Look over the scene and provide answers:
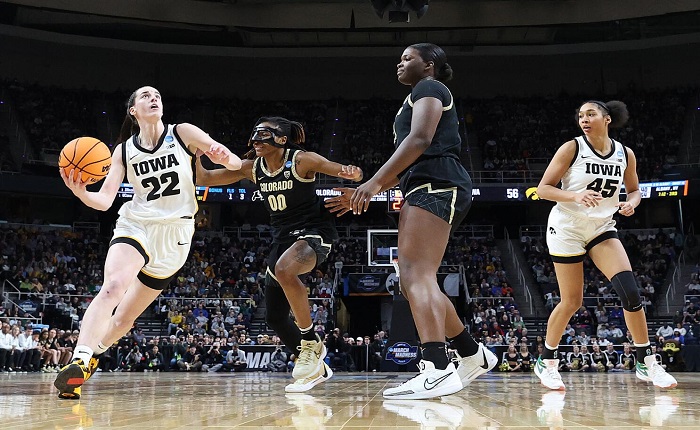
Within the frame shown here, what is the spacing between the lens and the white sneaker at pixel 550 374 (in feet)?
17.8

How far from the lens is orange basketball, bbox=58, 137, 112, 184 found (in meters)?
4.64

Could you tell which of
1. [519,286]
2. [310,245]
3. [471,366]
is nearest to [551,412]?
[471,366]

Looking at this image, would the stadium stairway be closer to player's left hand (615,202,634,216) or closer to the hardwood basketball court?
player's left hand (615,202,634,216)

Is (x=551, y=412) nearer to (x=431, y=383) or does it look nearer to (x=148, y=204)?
(x=431, y=383)

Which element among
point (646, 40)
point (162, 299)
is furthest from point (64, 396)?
point (646, 40)

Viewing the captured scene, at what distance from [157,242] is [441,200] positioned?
6.40 ft

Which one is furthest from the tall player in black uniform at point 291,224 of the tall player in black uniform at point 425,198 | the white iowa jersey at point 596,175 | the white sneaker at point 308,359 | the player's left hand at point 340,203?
the white iowa jersey at point 596,175

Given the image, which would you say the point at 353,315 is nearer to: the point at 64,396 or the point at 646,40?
the point at 646,40

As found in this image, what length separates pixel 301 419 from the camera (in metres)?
2.89

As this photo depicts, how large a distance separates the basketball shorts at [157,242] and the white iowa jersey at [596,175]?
314 cm

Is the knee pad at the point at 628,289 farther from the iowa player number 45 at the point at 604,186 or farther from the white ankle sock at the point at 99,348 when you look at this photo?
the white ankle sock at the point at 99,348

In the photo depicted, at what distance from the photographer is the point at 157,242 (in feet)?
15.1

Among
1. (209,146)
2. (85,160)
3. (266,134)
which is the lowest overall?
(85,160)

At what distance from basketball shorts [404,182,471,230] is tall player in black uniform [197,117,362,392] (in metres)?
1.46
